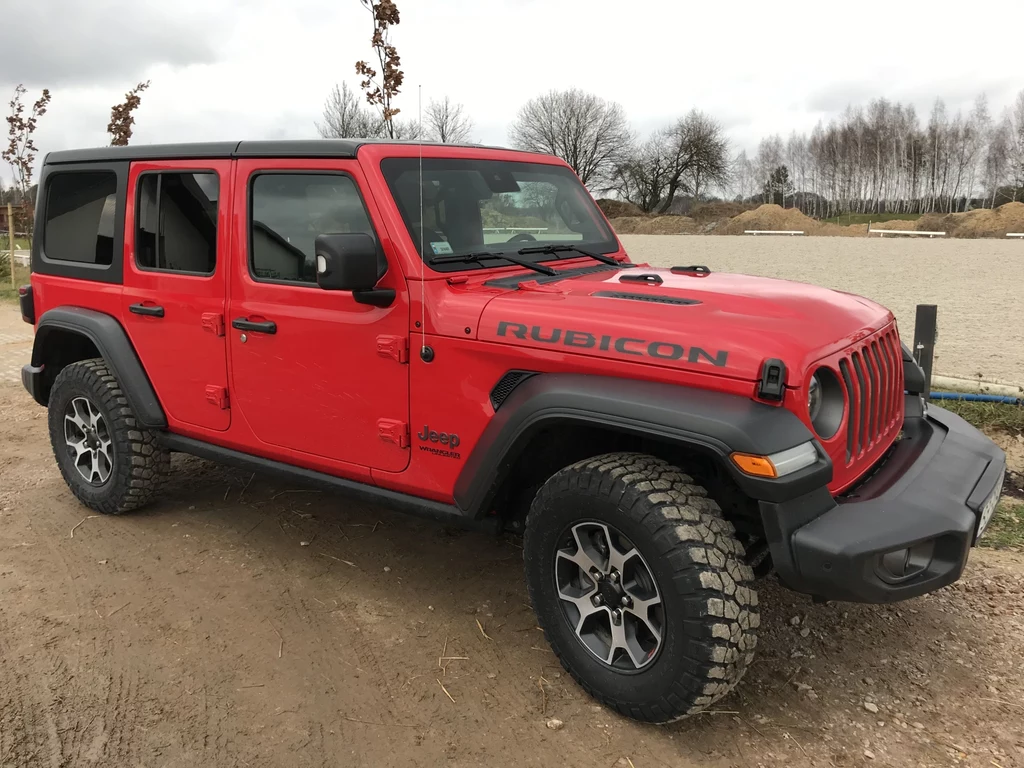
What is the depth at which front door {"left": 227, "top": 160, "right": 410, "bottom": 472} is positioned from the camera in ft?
10.6

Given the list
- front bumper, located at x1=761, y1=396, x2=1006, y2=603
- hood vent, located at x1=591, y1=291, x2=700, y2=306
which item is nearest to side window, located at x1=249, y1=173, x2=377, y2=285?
hood vent, located at x1=591, y1=291, x2=700, y2=306

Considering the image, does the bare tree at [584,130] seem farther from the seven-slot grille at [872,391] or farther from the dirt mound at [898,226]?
the seven-slot grille at [872,391]

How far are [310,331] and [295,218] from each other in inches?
20.5

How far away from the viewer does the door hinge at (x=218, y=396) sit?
3.85 m

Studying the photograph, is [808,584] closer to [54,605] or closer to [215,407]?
[215,407]

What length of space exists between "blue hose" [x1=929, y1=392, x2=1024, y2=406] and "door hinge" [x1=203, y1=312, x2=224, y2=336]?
460 cm

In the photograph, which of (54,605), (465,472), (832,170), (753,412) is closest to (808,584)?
(753,412)

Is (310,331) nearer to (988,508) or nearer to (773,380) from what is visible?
(773,380)

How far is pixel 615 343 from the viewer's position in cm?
266

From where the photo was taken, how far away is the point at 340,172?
11.0ft

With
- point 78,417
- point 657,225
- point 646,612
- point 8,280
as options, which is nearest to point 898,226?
point 657,225

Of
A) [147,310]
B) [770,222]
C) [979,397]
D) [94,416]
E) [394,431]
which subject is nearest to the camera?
[394,431]

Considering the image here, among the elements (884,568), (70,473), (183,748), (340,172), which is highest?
(340,172)

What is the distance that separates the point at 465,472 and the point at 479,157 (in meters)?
1.55
